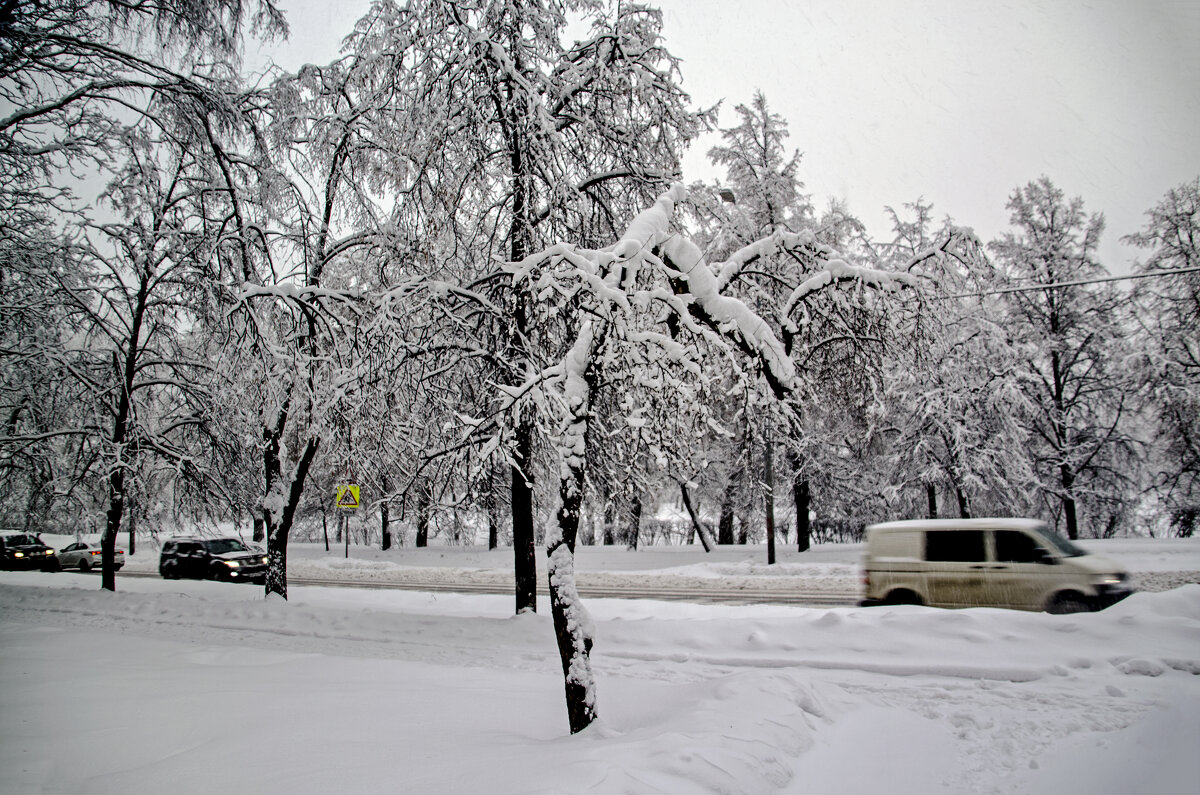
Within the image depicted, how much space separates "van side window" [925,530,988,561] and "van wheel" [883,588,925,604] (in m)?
0.64

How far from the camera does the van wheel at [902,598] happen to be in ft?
32.0

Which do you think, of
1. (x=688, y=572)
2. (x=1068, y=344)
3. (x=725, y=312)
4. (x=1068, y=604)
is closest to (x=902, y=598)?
(x=1068, y=604)

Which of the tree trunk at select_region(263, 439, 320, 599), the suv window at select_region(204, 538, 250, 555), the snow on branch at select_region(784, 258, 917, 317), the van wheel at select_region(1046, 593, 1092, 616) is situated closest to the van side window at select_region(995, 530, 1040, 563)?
the van wheel at select_region(1046, 593, 1092, 616)

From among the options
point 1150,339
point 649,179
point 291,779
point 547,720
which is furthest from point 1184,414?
point 291,779

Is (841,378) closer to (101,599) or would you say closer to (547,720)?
Answer: (547,720)

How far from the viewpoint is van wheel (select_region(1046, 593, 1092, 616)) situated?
8586mm

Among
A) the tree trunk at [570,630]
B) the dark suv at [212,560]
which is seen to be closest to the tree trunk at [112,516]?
the dark suv at [212,560]

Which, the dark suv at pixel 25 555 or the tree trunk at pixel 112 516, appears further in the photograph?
the dark suv at pixel 25 555

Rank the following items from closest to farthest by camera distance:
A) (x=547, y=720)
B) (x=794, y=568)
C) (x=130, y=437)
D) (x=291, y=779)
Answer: (x=291, y=779) < (x=547, y=720) < (x=130, y=437) < (x=794, y=568)

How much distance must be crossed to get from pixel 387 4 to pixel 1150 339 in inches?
1040

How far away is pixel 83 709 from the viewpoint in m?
5.27

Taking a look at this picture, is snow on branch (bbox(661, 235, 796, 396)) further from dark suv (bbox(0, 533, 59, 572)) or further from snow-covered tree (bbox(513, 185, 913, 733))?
dark suv (bbox(0, 533, 59, 572))

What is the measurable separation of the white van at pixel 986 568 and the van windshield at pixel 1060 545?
0.01 meters

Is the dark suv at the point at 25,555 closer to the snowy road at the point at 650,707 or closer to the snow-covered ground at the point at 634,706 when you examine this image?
the snow-covered ground at the point at 634,706
